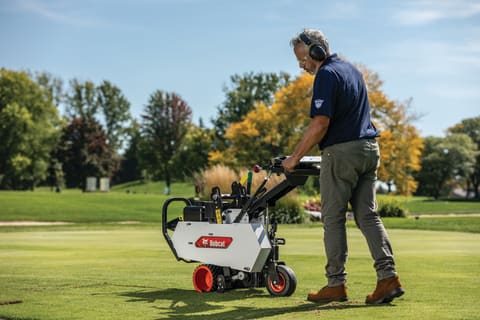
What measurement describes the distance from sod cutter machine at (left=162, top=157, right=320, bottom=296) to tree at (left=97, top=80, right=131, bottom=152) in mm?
95458


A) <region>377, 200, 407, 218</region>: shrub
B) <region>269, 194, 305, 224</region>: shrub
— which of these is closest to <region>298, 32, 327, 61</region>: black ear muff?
Answer: <region>269, 194, 305, 224</region>: shrub

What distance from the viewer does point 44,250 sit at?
14234mm

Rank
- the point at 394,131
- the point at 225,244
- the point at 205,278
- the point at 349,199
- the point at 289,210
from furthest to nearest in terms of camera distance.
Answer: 1. the point at 394,131
2. the point at 289,210
3. the point at 205,278
4. the point at 225,244
5. the point at 349,199

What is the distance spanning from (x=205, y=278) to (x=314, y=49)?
2.41 m

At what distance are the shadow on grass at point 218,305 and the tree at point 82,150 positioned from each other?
7553cm

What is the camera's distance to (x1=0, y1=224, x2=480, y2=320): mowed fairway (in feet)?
19.3

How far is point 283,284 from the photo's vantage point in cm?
685

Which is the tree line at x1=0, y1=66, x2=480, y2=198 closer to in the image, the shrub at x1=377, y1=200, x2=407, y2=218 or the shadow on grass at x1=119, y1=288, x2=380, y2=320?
the shrub at x1=377, y1=200, x2=407, y2=218

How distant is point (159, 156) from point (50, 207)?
1865 inches

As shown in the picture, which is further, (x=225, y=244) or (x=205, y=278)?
(x=205, y=278)

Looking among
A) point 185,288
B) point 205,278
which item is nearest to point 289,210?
point 185,288

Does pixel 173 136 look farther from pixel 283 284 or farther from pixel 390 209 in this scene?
pixel 283 284

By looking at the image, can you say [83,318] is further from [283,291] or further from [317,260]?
[317,260]

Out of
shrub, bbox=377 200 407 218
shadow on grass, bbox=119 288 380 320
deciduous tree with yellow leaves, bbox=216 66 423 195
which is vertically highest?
deciduous tree with yellow leaves, bbox=216 66 423 195
